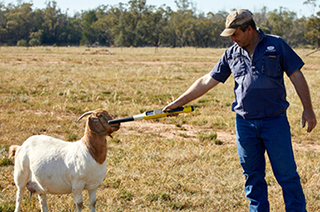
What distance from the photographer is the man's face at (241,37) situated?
3074 millimetres

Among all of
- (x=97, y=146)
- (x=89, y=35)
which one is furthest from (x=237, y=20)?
(x=89, y=35)

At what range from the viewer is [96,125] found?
10.6 feet

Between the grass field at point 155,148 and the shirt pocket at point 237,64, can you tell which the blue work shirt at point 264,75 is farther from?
the grass field at point 155,148

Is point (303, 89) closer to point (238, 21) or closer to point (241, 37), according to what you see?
point (241, 37)

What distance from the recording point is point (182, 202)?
4234mm

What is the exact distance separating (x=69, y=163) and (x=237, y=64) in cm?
206

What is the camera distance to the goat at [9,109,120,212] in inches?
130

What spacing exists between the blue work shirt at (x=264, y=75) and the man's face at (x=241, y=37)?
10 cm

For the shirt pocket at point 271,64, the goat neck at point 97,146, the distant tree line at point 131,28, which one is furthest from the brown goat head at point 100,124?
the distant tree line at point 131,28

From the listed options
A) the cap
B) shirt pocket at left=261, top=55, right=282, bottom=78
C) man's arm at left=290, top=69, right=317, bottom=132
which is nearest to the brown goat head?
the cap

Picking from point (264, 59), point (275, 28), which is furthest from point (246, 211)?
point (275, 28)

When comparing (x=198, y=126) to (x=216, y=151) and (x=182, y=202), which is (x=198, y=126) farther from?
(x=182, y=202)

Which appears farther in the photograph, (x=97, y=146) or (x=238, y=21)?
(x=97, y=146)

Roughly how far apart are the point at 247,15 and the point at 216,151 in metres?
3.63
